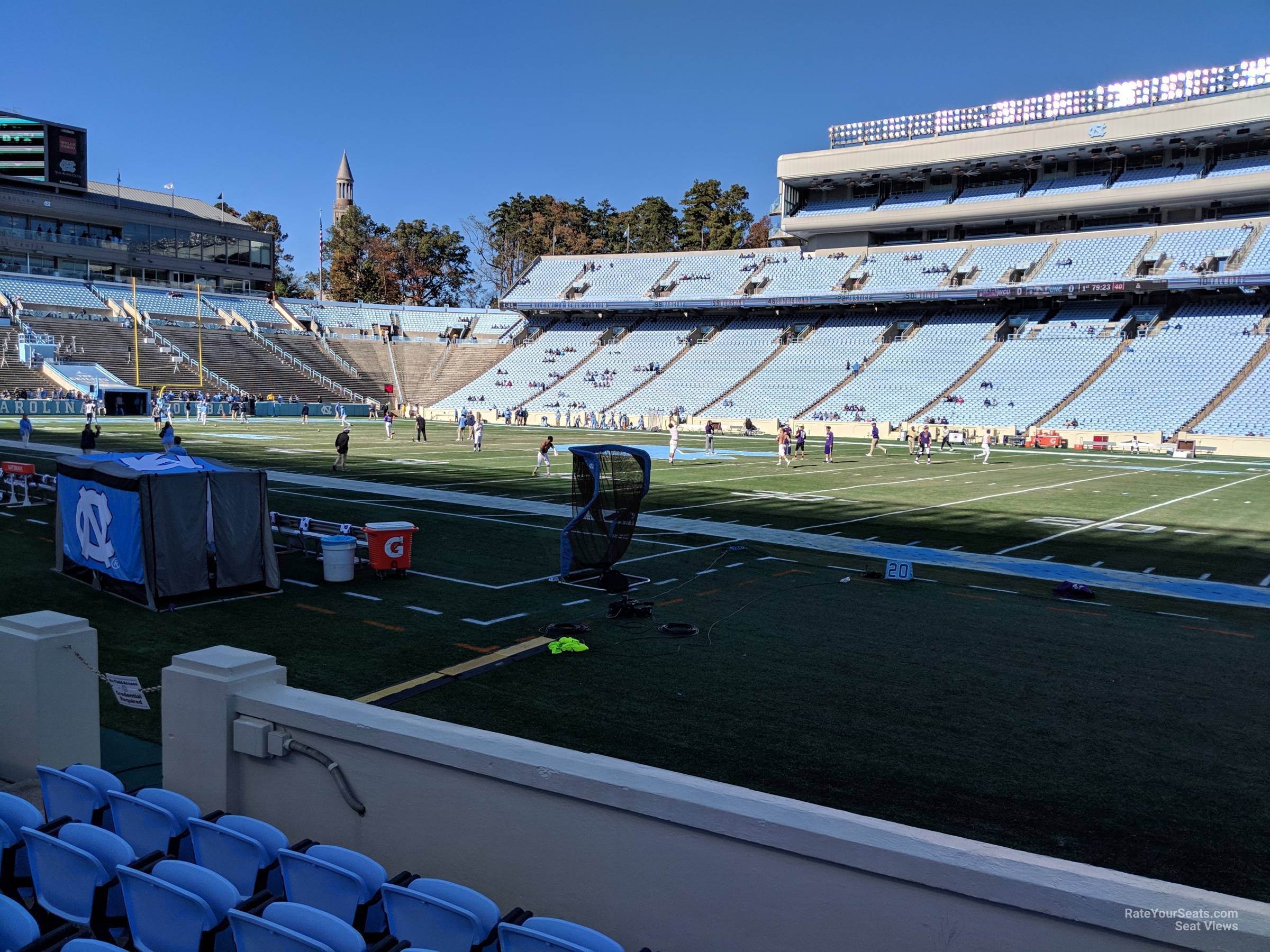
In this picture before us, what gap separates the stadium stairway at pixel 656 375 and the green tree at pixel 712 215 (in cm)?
2908

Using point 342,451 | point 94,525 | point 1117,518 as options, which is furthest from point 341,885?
point 342,451

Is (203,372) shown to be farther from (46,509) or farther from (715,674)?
(715,674)

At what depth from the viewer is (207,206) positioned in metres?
96.2

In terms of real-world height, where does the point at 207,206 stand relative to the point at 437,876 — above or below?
above

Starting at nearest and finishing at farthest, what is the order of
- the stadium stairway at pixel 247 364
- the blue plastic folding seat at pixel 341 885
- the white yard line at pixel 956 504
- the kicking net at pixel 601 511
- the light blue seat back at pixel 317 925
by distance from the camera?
the light blue seat back at pixel 317 925 → the blue plastic folding seat at pixel 341 885 → the kicking net at pixel 601 511 → the white yard line at pixel 956 504 → the stadium stairway at pixel 247 364

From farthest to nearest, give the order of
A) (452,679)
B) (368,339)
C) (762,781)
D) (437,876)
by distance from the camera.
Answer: (368,339) → (452,679) → (762,781) → (437,876)

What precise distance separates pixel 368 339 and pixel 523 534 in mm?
70896

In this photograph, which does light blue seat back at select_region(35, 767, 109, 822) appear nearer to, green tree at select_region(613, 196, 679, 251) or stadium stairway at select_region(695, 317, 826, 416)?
stadium stairway at select_region(695, 317, 826, 416)

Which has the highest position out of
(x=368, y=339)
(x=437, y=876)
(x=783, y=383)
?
(x=368, y=339)

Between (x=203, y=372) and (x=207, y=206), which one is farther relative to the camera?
(x=207, y=206)

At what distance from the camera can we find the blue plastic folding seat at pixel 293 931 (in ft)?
11.8

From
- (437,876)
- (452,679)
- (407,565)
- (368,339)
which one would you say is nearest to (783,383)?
(368,339)

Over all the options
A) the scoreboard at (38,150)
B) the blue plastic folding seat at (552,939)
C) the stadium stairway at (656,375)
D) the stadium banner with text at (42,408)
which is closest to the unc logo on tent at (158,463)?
the blue plastic folding seat at (552,939)

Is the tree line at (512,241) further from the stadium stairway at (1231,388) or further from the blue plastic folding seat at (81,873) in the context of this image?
the blue plastic folding seat at (81,873)
